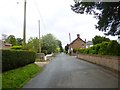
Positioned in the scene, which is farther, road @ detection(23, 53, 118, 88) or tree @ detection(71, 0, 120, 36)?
tree @ detection(71, 0, 120, 36)

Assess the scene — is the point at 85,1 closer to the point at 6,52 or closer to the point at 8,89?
the point at 6,52

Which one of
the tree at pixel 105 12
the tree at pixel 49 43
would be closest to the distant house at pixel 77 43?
the tree at pixel 49 43

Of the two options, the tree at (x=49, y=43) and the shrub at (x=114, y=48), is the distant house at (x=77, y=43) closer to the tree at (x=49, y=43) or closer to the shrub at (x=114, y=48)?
the tree at (x=49, y=43)

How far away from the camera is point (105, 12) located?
70.6ft

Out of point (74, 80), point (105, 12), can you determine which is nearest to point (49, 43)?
point (105, 12)

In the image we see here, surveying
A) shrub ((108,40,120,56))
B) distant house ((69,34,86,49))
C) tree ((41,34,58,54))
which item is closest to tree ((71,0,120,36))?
shrub ((108,40,120,56))

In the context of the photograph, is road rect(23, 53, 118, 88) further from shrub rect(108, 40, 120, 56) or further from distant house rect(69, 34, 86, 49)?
distant house rect(69, 34, 86, 49)

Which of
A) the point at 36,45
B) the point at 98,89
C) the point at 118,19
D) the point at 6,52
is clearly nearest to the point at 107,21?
the point at 118,19

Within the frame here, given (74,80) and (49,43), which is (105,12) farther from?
(49,43)

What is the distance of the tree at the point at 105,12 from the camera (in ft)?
68.2

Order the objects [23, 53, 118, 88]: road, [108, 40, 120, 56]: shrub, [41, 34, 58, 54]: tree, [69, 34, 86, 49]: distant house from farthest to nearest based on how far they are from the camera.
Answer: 1. [69, 34, 86, 49]: distant house
2. [41, 34, 58, 54]: tree
3. [108, 40, 120, 56]: shrub
4. [23, 53, 118, 88]: road

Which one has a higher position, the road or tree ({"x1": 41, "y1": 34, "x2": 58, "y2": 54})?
tree ({"x1": 41, "y1": 34, "x2": 58, "y2": 54})

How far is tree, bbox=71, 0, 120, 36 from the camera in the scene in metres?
20.8

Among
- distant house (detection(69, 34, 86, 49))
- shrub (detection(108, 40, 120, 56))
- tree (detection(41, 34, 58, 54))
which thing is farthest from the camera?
distant house (detection(69, 34, 86, 49))
